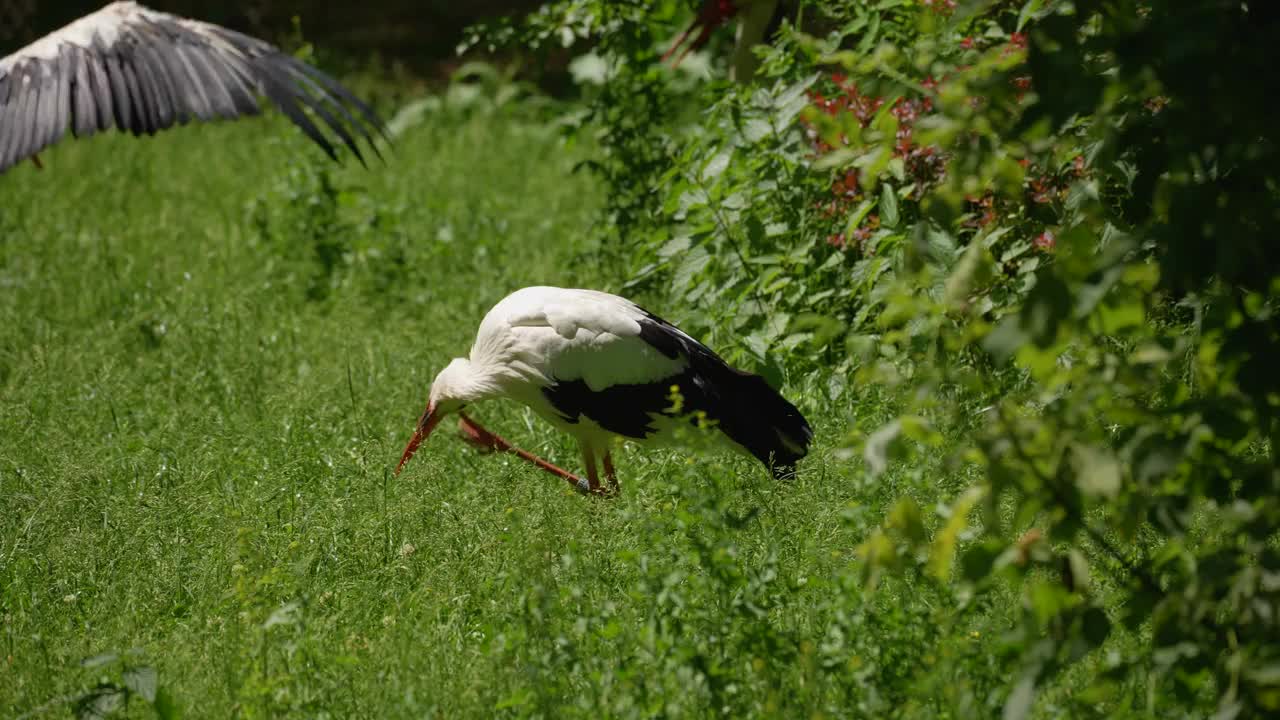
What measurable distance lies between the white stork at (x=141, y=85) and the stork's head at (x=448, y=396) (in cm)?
79

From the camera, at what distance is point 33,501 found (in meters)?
3.88

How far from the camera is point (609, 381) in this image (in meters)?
4.13

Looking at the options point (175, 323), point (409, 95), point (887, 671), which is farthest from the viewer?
point (409, 95)

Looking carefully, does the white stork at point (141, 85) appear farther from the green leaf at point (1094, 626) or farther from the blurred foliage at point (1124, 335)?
the green leaf at point (1094, 626)

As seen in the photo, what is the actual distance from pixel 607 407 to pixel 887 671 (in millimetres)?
1708

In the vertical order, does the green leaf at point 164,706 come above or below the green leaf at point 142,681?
below

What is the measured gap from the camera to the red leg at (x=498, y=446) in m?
4.21

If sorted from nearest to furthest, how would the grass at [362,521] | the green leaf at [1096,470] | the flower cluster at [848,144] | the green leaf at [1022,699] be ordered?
1. the green leaf at [1096,470]
2. the green leaf at [1022,699]
3. the grass at [362,521]
4. the flower cluster at [848,144]

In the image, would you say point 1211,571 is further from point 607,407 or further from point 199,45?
point 199,45

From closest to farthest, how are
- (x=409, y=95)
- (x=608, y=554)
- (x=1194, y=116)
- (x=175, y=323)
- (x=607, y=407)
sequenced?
1. (x=1194, y=116)
2. (x=608, y=554)
3. (x=607, y=407)
4. (x=175, y=323)
5. (x=409, y=95)

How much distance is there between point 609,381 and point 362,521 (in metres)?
0.89

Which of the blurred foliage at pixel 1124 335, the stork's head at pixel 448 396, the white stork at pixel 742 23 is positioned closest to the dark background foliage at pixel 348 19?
the white stork at pixel 742 23

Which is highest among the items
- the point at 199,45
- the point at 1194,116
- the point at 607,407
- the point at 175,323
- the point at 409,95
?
the point at 1194,116

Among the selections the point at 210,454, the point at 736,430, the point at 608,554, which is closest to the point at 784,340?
the point at 736,430
